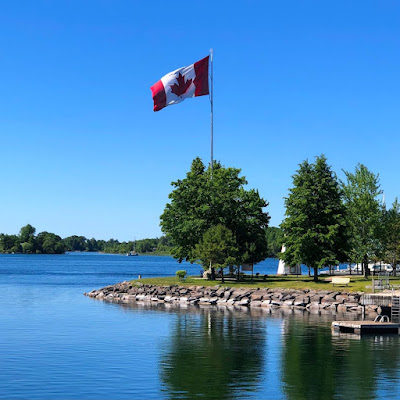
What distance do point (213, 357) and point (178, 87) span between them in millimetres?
40185

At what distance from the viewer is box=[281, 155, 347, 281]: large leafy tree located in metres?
75.2

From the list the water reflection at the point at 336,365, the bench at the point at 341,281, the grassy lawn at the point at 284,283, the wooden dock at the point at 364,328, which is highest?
the bench at the point at 341,281

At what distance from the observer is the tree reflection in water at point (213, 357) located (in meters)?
28.9

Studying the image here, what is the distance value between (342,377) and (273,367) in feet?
12.4

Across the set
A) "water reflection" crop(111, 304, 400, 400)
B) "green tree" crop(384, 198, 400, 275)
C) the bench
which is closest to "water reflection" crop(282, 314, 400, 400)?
"water reflection" crop(111, 304, 400, 400)

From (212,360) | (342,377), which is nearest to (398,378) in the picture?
(342,377)

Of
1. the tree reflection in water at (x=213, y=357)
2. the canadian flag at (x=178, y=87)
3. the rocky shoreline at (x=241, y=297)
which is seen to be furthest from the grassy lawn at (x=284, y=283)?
the canadian flag at (x=178, y=87)

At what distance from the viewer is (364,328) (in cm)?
4584

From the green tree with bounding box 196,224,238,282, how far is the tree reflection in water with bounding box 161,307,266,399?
20.7m

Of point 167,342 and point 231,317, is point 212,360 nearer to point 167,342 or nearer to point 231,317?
point 167,342

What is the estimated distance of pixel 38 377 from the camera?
101 ft

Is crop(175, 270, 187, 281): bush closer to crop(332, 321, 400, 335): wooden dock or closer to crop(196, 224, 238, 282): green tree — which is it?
crop(196, 224, 238, 282): green tree

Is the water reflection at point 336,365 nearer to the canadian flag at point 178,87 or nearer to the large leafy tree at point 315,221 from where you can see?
the large leafy tree at point 315,221

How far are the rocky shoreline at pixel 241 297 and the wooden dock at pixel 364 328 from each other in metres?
12.7
